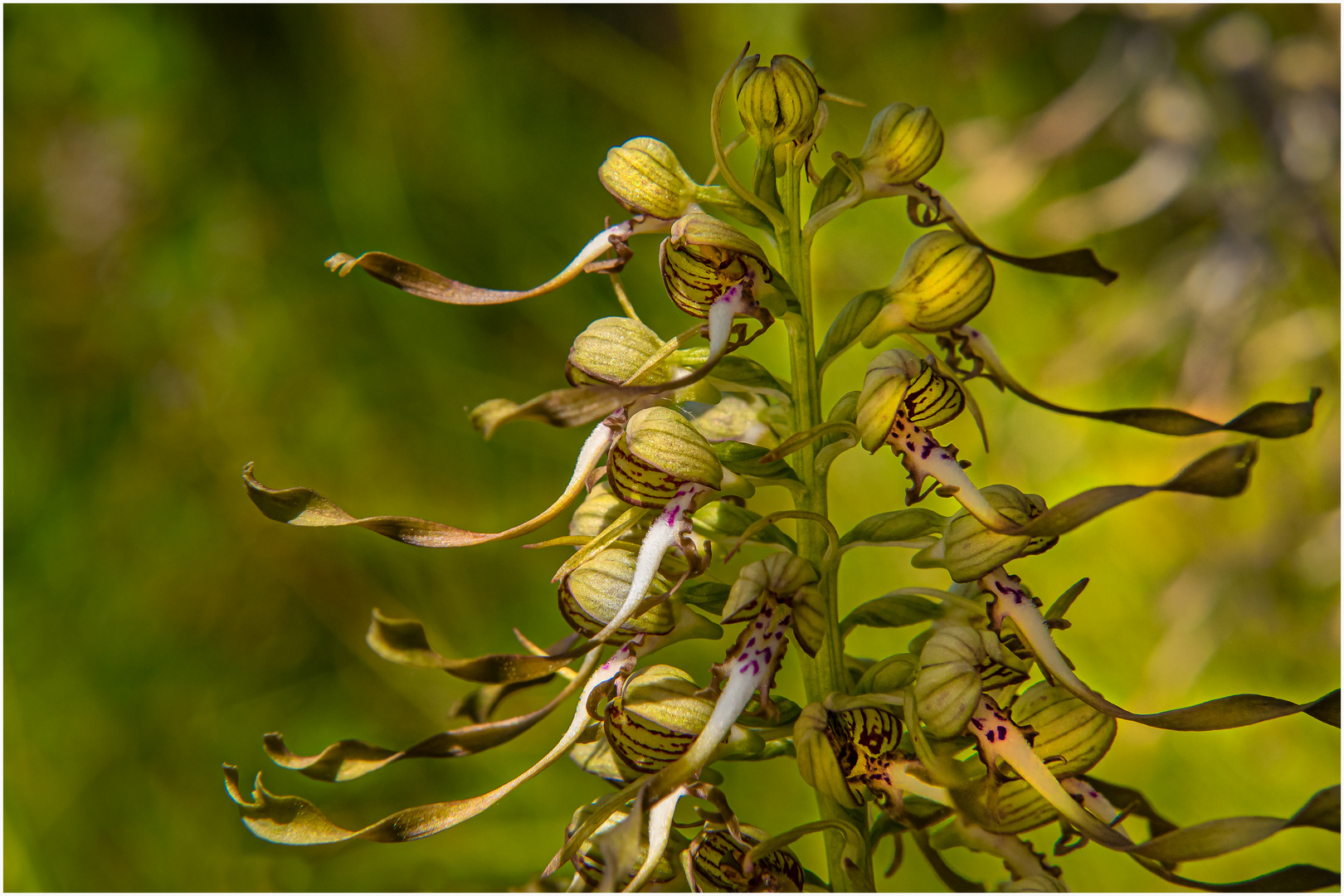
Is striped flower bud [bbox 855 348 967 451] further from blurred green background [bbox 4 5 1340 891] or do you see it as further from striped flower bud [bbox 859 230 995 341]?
blurred green background [bbox 4 5 1340 891]

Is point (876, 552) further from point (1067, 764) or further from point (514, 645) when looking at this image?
point (1067, 764)

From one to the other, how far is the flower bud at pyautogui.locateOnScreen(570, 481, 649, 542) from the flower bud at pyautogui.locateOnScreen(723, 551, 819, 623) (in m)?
0.09

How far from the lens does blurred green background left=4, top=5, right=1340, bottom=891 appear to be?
55.5 inches

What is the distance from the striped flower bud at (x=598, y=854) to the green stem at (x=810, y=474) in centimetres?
9

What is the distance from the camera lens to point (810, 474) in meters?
0.51

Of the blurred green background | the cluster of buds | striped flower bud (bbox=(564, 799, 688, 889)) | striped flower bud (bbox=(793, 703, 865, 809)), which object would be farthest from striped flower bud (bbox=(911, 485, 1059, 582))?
the blurred green background

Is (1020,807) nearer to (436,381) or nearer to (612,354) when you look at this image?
(612,354)

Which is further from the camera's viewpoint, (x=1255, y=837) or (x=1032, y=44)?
(x=1032, y=44)

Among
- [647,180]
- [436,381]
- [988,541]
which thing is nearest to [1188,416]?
[988,541]

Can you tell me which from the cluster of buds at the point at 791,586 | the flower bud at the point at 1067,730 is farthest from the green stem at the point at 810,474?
the flower bud at the point at 1067,730

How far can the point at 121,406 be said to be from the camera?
1741 millimetres

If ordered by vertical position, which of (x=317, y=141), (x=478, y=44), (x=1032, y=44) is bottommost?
(x=317, y=141)

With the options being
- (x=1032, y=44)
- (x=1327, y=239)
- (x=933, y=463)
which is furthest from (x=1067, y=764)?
(x=1032, y=44)

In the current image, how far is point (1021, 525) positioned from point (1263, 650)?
1.44 m
